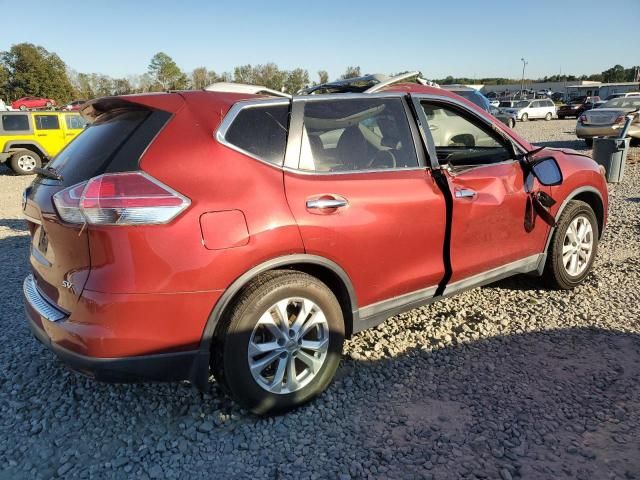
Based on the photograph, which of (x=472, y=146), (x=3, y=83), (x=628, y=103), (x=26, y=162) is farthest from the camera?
(x=3, y=83)

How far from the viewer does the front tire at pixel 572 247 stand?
405 cm

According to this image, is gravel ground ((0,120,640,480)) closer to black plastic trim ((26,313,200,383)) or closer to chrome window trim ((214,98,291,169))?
black plastic trim ((26,313,200,383))

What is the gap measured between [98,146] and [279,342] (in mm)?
1396

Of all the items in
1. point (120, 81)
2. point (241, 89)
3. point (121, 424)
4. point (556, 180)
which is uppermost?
point (120, 81)

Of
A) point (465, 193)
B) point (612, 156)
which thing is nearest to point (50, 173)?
point (465, 193)

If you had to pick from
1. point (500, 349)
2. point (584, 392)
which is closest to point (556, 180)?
point (500, 349)

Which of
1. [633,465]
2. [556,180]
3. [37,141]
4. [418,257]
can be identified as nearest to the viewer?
[633,465]

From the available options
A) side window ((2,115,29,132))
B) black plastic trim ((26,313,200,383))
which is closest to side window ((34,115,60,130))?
side window ((2,115,29,132))

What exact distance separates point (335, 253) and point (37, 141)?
1438 cm

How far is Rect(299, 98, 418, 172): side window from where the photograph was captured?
2805mm

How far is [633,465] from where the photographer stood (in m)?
2.29

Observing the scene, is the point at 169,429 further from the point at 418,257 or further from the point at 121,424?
the point at 418,257

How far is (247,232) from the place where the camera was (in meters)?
2.39

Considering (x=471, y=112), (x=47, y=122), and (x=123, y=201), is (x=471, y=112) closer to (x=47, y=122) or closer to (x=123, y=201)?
(x=123, y=201)
